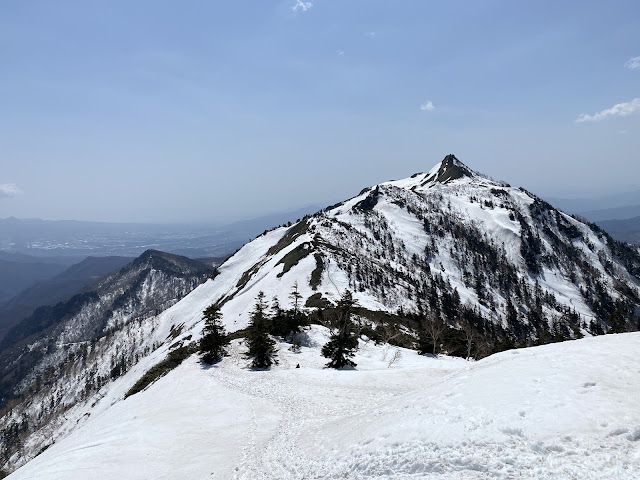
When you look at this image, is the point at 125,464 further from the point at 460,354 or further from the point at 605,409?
the point at 460,354

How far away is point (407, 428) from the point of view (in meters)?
17.7

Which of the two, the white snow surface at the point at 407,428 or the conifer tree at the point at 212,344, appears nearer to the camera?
the white snow surface at the point at 407,428

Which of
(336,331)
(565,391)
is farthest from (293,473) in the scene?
(336,331)

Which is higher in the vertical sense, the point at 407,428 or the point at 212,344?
the point at 407,428

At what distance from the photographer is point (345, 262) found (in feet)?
440

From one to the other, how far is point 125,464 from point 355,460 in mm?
16507

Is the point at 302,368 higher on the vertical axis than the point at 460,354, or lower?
higher

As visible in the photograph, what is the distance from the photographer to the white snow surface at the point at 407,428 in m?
13.9

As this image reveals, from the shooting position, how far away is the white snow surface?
13867 mm

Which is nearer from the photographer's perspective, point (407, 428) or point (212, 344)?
point (407, 428)

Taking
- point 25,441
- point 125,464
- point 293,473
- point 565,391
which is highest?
point 565,391

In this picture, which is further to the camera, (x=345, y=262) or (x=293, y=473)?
(x=345, y=262)

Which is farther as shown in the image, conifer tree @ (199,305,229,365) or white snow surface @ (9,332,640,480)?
conifer tree @ (199,305,229,365)

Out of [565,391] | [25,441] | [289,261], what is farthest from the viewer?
[25,441]
